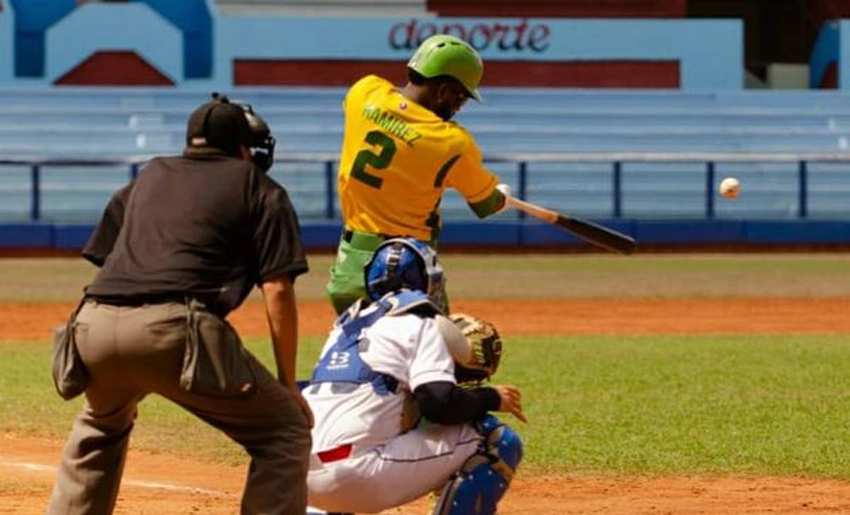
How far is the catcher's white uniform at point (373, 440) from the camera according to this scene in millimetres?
6594

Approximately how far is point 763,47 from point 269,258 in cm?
3909

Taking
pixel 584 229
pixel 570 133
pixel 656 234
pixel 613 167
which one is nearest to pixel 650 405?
pixel 584 229

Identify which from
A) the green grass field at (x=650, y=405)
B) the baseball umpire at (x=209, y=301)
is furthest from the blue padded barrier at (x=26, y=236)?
the baseball umpire at (x=209, y=301)

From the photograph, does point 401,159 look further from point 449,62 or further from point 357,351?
point 357,351

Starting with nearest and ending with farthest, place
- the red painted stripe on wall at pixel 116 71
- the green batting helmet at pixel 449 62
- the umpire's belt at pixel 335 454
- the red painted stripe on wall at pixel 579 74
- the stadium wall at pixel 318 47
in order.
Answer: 1. the umpire's belt at pixel 335 454
2. the green batting helmet at pixel 449 62
3. the stadium wall at pixel 318 47
4. the red painted stripe on wall at pixel 116 71
5. the red painted stripe on wall at pixel 579 74

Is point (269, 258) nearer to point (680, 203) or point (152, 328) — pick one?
point (152, 328)

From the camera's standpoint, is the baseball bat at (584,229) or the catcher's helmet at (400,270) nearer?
the catcher's helmet at (400,270)

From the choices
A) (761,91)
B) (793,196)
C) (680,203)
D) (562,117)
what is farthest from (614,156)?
(761,91)

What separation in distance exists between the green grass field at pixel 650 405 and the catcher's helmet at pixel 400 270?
3.28 metres

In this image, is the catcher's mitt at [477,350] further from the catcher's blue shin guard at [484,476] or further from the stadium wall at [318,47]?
the stadium wall at [318,47]

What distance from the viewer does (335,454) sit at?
6.63 metres

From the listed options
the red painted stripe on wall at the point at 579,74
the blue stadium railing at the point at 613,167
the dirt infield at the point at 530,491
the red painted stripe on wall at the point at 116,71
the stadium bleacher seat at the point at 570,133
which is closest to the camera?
the dirt infield at the point at 530,491

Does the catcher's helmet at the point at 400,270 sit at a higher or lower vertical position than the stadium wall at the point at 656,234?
higher

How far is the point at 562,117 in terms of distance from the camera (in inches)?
1417
